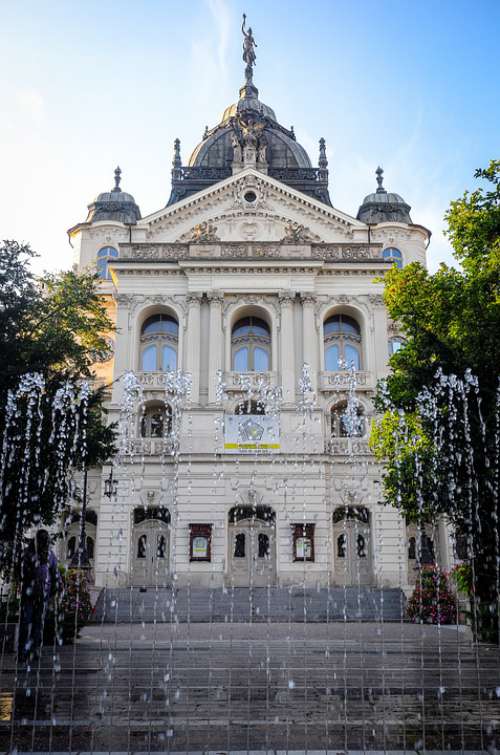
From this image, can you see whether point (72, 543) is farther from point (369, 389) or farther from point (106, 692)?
point (106, 692)

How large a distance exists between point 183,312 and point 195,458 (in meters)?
7.86

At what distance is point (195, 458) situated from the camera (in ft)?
112

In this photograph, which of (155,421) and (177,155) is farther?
(177,155)

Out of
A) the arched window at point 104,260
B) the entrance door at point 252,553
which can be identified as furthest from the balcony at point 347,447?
the arched window at point 104,260

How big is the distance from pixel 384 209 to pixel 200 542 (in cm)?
2257

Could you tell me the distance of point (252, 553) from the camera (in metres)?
34.0

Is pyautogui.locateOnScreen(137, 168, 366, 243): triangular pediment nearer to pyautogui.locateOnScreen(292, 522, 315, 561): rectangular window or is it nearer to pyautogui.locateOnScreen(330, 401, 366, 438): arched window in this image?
pyautogui.locateOnScreen(330, 401, 366, 438): arched window

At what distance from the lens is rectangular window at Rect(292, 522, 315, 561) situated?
32594 millimetres

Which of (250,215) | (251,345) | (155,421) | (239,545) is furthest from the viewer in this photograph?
(250,215)

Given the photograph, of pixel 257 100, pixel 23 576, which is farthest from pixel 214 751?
pixel 257 100

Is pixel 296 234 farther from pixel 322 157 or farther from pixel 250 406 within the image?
pixel 322 157

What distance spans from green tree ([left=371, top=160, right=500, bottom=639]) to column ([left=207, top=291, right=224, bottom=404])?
1221 cm

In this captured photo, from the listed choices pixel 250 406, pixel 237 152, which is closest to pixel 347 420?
pixel 250 406

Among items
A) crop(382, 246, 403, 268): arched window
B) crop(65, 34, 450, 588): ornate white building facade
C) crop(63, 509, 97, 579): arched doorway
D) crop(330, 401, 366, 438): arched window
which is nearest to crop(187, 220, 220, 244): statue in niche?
crop(65, 34, 450, 588): ornate white building facade
